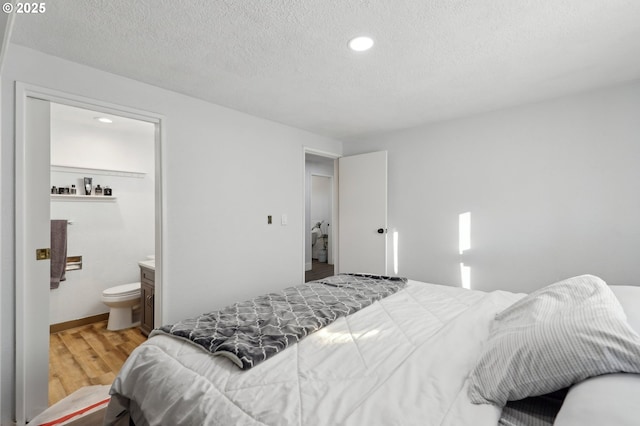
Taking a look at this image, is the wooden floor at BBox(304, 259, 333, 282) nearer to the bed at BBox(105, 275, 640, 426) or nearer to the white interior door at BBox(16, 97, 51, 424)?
the white interior door at BBox(16, 97, 51, 424)

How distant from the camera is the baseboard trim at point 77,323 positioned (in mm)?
3268

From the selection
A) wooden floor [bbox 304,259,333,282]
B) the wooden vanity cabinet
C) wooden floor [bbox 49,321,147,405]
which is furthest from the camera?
wooden floor [bbox 304,259,333,282]

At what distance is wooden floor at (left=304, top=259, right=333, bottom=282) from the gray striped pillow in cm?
446

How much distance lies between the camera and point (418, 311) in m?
1.72

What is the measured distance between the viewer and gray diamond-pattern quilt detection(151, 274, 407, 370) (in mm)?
1221

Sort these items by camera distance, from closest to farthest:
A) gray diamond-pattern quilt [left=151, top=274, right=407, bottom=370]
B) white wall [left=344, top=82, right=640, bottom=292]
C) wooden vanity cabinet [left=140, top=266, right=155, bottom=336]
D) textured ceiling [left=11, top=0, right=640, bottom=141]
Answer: gray diamond-pattern quilt [left=151, top=274, right=407, bottom=370] → textured ceiling [left=11, top=0, right=640, bottom=141] → white wall [left=344, top=82, right=640, bottom=292] → wooden vanity cabinet [left=140, top=266, right=155, bottom=336]

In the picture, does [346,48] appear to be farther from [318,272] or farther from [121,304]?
[318,272]

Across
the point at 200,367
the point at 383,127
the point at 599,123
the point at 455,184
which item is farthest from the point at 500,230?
the point at 200,367

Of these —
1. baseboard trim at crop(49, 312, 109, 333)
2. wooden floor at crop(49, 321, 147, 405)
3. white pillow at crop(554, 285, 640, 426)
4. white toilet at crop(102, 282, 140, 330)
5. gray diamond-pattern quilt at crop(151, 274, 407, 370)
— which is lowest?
wooden floor at crop(49, 321, 147, 405)

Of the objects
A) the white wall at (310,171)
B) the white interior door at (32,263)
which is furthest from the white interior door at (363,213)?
the white interior door at (32,263)

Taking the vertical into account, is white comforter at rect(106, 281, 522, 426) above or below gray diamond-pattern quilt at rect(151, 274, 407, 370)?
below

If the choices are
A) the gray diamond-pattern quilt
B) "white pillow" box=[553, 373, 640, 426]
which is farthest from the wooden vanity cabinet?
"white pillow" box=[553, 373, 640, 426]

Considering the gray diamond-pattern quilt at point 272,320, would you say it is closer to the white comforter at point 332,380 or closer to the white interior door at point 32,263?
the white comforter at point 332,380

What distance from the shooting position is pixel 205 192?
→ 2.71m
